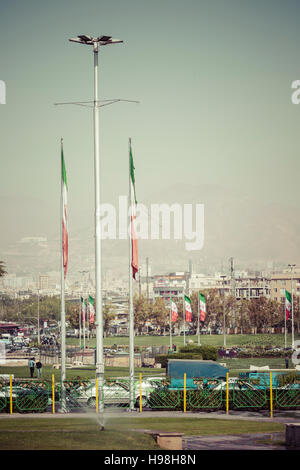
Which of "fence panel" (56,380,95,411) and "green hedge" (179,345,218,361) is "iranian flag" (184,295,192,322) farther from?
"fence panel" (56,380,95,411)

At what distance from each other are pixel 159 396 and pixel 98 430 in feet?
30.2

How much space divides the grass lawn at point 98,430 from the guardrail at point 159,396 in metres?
2.79

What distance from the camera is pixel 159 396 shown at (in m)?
32.0

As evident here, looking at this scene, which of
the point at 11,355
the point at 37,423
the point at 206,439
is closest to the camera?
the point at 206,439

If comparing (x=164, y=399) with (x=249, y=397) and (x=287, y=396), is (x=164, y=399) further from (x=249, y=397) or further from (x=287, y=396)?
(x=287, y=396)

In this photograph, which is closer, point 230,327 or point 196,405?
point 196,405

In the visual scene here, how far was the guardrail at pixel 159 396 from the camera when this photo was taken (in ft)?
103

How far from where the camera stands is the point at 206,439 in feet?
75.4

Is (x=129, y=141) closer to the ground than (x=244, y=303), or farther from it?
farther from it

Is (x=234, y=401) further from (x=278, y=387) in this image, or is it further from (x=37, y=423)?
(x=37, y=423)

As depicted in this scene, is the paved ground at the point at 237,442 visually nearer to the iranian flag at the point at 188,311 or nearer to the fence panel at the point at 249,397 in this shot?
the fence panel at the point at 249,397

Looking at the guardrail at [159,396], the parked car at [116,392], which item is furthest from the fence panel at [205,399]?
the parked car at [116,392]
